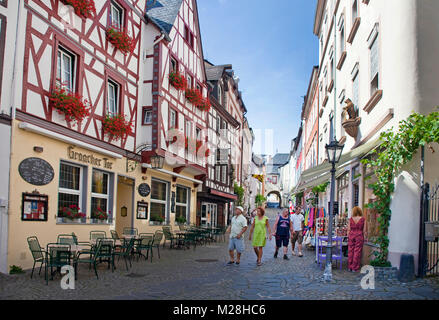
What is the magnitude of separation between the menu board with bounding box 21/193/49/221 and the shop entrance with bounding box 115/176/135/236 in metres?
5.11

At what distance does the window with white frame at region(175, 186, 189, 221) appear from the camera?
19.9 m

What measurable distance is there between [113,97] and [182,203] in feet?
26.4

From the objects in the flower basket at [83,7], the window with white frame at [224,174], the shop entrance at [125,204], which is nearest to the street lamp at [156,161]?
the shop entrance at [125,204]

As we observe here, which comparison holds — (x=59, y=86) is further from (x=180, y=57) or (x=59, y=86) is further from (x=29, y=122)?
(x=180, y=57)

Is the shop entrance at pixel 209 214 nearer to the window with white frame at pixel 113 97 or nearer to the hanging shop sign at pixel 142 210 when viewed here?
the hanging shop sign at pixel 142 210

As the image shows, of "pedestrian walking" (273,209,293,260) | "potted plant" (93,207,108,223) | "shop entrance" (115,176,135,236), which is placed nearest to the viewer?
"potted plant" (93,207,108,223)

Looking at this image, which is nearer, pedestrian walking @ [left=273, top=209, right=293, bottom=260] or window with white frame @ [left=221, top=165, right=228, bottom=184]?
pedestrian walking @ [left=273, top=209, right=293, bottom=260]

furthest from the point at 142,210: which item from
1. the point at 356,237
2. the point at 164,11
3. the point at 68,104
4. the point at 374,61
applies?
the point at 374,61

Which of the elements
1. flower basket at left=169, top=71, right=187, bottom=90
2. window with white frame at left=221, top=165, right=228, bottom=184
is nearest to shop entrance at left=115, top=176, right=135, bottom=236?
flower basket at left=169, top=71, right=187, bottom=90

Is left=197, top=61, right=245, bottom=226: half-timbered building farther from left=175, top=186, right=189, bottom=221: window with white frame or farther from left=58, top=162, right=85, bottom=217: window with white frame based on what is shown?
left=58, top=162, right=85, bottom=217: window with white frame

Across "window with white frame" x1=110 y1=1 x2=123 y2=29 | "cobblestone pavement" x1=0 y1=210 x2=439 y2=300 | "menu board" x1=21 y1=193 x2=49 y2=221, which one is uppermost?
"window with white frame" x1=110 y1=1 x2=123 y2=29

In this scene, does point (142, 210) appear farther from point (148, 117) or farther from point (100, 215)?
point (148, 117)

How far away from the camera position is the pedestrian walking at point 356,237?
9.89m
